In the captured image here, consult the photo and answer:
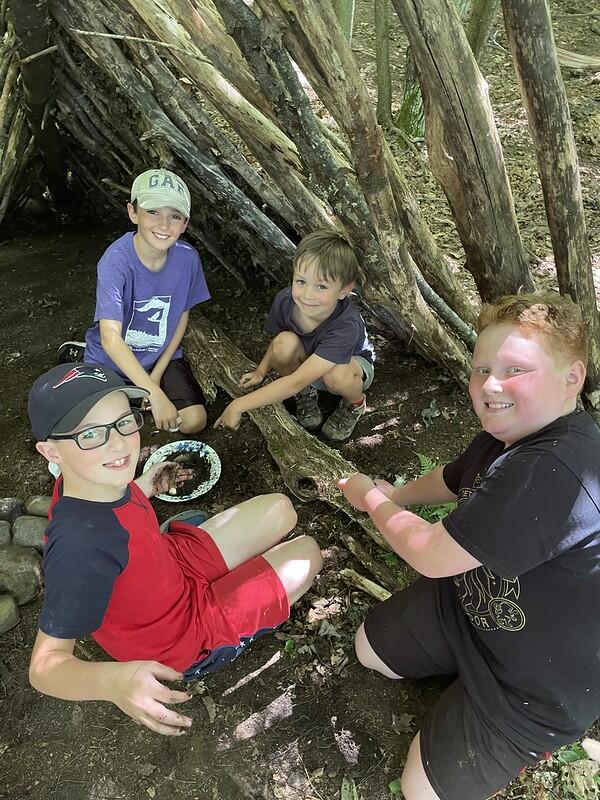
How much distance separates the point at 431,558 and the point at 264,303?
9.27 ft

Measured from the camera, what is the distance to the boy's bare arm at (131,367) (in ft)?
10.3

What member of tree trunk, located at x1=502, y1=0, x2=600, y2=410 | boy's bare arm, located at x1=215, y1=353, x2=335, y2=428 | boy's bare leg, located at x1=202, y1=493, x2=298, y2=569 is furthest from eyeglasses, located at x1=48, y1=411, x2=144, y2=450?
tree trunk, located at x1=502, y1=0, x2=600, y2=410

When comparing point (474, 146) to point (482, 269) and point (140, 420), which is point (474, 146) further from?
point (140, 420)

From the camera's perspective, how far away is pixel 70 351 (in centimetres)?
374

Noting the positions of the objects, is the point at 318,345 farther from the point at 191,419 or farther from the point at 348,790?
the point at 348,790

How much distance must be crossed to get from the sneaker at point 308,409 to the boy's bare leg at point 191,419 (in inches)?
22.3

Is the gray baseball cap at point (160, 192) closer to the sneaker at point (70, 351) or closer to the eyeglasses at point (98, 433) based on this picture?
the sneaker at point (70, 351)

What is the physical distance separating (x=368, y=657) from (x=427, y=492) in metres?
0.70

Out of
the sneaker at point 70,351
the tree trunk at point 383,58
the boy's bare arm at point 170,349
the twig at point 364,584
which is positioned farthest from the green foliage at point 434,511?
the tree trunk at point 383,58

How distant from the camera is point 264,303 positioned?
14.1 feet

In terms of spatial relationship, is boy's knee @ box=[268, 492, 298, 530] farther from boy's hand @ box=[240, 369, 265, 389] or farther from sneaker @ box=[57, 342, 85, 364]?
sneaker @ box=[57, 342, 85, 364]

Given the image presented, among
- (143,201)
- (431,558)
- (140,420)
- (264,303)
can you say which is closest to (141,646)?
(140,420)

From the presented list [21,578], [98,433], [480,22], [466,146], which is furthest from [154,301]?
[480,22]

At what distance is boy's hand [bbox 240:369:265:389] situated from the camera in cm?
337
